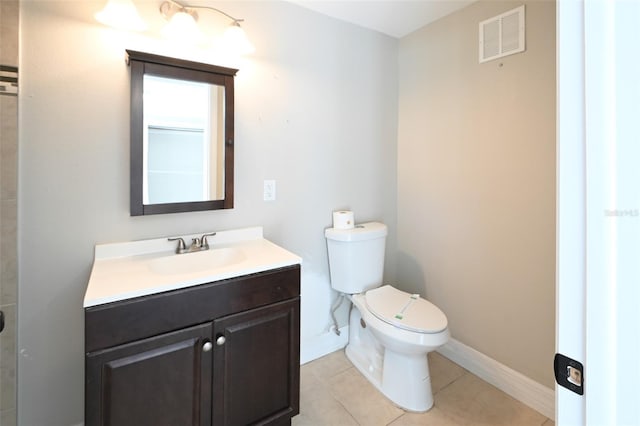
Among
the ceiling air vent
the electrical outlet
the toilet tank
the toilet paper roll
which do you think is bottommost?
the toilet tank

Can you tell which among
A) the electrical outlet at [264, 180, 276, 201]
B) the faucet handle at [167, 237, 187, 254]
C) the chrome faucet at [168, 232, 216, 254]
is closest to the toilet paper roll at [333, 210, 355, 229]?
the electrical outlet at [264, 180, 276, 201]

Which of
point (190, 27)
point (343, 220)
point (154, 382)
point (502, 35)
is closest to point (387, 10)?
point (502, 35)

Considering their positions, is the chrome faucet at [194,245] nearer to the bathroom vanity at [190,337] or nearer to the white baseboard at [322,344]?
the bathroom vanity at [190,337]

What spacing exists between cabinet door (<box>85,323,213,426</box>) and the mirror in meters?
0.65

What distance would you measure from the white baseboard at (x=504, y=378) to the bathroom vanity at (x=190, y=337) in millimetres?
1190

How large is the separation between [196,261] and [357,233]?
0.95 metres

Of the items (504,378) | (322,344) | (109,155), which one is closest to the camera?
(109,155)

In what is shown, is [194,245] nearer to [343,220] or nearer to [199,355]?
[199,355]

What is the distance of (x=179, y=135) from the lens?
1558 mm

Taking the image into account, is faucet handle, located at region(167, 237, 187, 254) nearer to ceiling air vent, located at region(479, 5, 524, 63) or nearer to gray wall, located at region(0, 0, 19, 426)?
gray wall, located at region(0, 0, 19, 426)

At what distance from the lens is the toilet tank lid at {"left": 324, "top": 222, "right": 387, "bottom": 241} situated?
1.95 metres

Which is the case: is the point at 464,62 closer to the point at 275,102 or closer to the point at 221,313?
the point at 275,102
